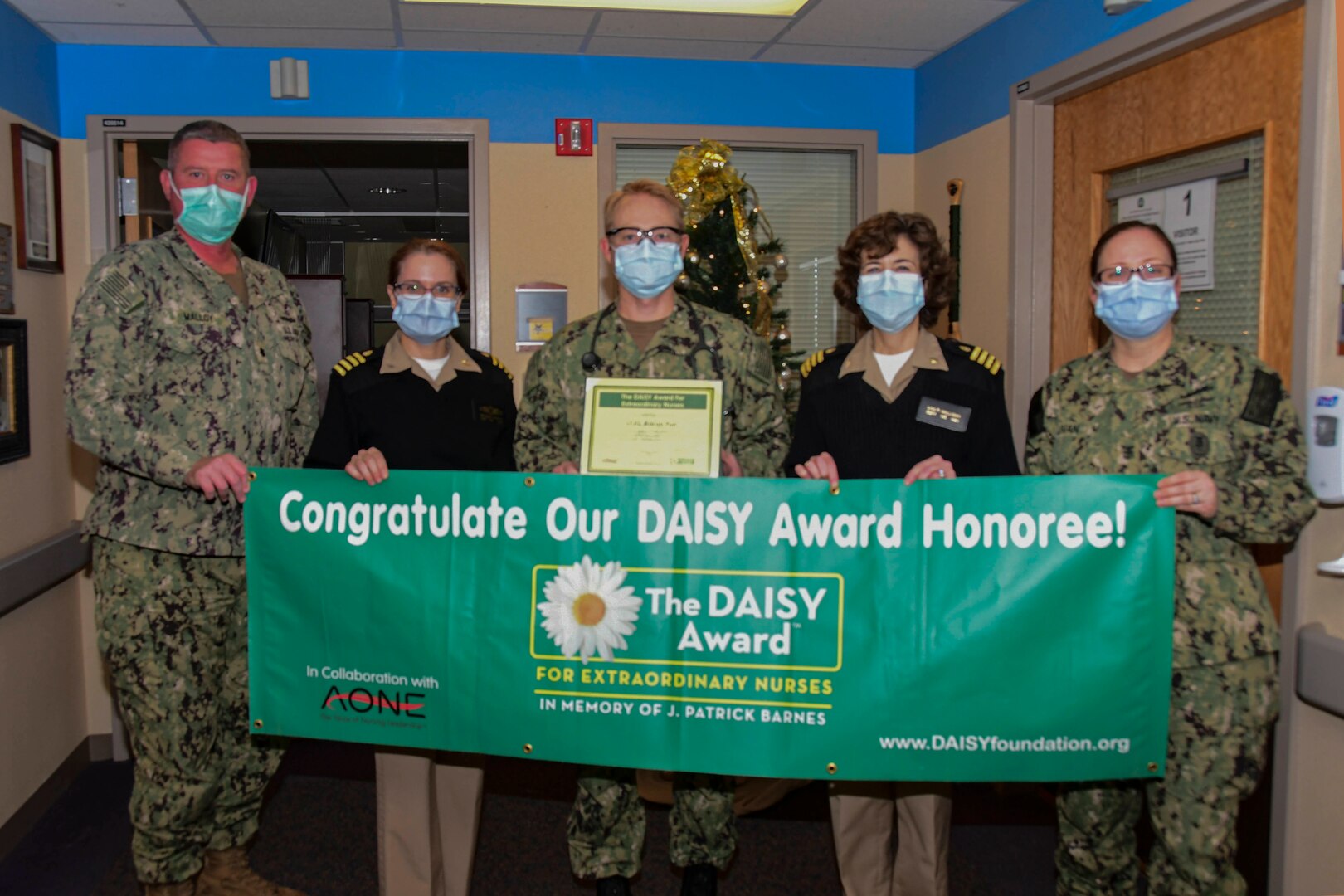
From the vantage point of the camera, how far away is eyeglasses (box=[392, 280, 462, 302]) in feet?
8.32

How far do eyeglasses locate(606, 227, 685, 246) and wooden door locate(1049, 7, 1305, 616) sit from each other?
5.36 ft

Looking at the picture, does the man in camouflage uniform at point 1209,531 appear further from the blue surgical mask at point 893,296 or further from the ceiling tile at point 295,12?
the ceiling tile at point 295,12

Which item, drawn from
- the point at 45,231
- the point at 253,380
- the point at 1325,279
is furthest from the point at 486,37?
the point at 1325,279

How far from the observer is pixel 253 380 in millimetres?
2535

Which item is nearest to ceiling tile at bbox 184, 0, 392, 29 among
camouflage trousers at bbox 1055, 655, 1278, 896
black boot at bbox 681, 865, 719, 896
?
black boot at bbox 681, 865, 719, 896

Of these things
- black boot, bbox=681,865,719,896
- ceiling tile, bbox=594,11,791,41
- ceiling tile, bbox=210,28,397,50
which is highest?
ceiling tile, bbox=594,11,791,41

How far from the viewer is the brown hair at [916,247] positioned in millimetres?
2410

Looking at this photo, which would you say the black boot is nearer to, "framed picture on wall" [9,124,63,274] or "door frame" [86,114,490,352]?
"door frame" [86,114,490,352]

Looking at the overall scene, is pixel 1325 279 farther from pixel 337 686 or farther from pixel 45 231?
pixel 45 231

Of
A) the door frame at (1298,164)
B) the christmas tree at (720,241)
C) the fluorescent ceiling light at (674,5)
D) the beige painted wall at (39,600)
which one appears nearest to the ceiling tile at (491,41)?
the fluorescent ceiling light at (674,5)

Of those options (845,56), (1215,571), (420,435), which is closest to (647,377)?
(420,435)

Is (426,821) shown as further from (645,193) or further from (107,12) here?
(107,12)

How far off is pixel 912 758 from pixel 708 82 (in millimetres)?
3377

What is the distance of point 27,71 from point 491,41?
175 cm
